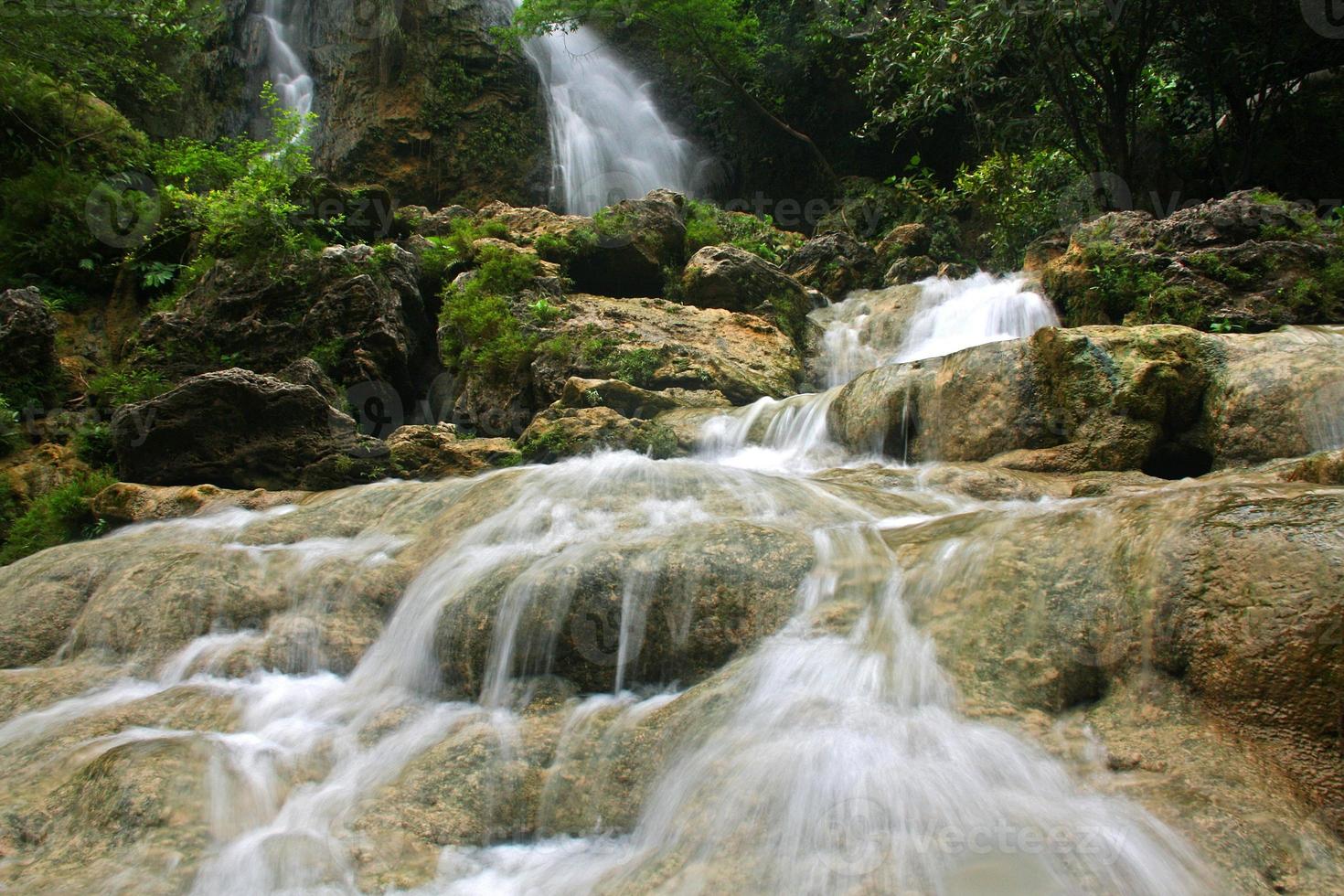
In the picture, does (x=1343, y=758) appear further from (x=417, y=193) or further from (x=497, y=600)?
(x=417, y=193)

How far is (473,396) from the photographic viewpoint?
10.5 metres

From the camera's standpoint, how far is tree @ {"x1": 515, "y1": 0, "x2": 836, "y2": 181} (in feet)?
56.6

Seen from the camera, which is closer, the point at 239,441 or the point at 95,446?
the point at 239,441

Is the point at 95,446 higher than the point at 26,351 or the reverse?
the reverse

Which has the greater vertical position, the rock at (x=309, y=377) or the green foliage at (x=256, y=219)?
the green foliage at (x=256, y=219)

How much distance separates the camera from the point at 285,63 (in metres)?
19.9

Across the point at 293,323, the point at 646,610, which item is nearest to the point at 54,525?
the point at 293,323

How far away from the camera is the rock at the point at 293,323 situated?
10023 millimetres

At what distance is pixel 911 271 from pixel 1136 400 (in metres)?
7.47

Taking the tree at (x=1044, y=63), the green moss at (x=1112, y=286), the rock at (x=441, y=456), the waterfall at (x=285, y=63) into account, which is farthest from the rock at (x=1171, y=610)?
the waterfall at (x=285, y=63)

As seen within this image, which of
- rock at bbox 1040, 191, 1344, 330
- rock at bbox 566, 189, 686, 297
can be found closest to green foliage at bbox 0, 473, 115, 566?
rock at bbox 566, 189, 686, 297

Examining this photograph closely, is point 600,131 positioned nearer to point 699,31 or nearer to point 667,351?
point 699,31

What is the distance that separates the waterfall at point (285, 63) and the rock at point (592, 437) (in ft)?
48.6

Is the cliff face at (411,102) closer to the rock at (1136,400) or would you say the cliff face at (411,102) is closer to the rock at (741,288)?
the rock at (741,288)
